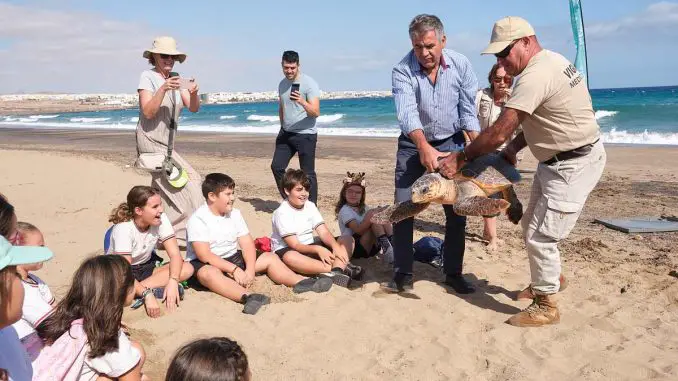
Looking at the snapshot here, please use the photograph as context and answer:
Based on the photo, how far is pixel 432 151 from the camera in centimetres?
409

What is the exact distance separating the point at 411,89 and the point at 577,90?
1188 millimetres

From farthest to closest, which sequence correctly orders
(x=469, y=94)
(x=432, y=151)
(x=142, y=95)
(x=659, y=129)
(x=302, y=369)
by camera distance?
(x=659, y=129), (x=142, y=95), (x=469, y=94), (x=432, y=151), (x=302, y=369)

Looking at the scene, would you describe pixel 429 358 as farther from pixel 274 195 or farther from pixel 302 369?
pixel 274 195

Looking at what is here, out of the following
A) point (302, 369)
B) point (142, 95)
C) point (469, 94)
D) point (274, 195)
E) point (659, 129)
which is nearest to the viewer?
point (302, 369)

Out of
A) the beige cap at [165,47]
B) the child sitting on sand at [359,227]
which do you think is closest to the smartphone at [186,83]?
the beige cap at [165,47]

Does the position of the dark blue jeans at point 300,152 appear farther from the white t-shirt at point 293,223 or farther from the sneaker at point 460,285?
the sneaker at point 460,285

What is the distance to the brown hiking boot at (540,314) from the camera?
392 centimetres

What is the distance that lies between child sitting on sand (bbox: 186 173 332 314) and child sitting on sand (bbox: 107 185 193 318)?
18cm

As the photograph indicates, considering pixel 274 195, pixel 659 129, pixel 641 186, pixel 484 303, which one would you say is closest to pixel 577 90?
pixel 484 303

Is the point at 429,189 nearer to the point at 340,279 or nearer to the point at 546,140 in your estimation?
the point at 546,140

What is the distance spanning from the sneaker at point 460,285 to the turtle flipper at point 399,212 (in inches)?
31.8

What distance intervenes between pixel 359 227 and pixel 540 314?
1.97 meters

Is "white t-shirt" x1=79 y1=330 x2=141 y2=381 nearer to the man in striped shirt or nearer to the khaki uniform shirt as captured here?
the man in striped shirt

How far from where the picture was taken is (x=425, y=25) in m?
4.02
